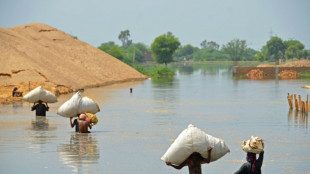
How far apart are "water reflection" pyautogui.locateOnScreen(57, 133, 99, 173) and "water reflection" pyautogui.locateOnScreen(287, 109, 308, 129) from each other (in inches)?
430

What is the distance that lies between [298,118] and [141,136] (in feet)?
36.1

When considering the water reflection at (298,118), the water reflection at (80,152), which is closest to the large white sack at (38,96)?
the water reflection at (80,152)

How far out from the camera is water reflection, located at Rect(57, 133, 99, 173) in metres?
16.5

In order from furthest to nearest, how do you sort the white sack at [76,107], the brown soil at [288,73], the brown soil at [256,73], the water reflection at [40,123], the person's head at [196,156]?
1. the brown soil at [288,73]
2. the brown soil at [256,73]
3. the water reflection at [40,123]
4. the white sack at [76,107]
5. the person's head at [196,156]

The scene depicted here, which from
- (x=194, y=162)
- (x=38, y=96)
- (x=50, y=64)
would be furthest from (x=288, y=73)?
(x=194, y=162)

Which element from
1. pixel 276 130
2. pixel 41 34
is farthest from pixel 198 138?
pixel 41 34

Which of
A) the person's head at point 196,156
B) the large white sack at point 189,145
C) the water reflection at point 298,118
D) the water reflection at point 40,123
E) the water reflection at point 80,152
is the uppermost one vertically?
the large white sack at point 189,145

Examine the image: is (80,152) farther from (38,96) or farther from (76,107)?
(38,96)

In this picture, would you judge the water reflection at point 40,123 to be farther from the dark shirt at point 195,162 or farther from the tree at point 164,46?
the tree at point 164,46

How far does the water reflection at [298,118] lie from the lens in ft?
92.0

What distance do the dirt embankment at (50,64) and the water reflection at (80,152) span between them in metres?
20.1

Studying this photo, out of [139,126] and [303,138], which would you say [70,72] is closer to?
[139,126]

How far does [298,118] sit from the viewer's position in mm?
31109

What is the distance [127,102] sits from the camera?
42.5 metres
